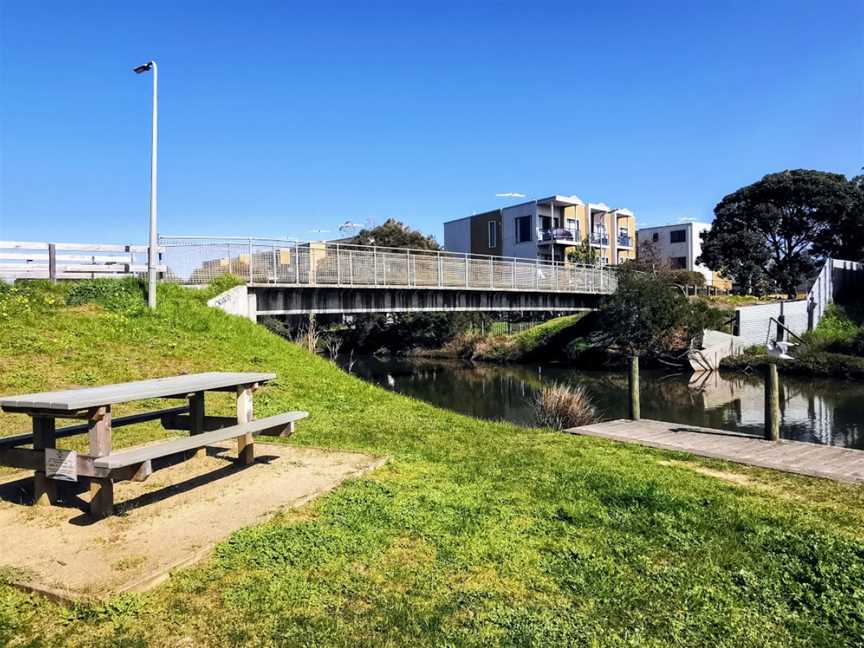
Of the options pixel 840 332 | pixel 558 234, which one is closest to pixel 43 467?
pixel 840 332

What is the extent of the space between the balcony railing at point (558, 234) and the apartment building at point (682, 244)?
1199 centimetres

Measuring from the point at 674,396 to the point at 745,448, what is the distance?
55.4 ft

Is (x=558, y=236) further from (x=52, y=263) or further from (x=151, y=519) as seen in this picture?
(x=151, y=519)

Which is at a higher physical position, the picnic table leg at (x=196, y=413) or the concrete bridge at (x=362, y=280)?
the concrete bridge at (x=362, y=280)

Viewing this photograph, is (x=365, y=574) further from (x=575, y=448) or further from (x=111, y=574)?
(x=575, y=448)

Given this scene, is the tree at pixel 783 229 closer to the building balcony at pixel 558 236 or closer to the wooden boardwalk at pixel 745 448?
Answer: the building balcony at pixel 558 236

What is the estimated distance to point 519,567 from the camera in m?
4.25

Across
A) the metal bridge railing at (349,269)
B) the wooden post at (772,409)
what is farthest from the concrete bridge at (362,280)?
the wooden post at (772,409)

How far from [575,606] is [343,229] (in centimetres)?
6131

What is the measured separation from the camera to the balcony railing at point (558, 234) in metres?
57.7

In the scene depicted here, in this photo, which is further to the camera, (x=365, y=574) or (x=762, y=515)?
(x=762, y=515)

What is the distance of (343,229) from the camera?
6319 centimetres

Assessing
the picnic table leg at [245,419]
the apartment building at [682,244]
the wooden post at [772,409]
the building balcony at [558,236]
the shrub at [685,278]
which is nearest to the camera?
the picnic table leg at [245,419]

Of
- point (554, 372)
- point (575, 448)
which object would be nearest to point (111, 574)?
point (575, 448)
